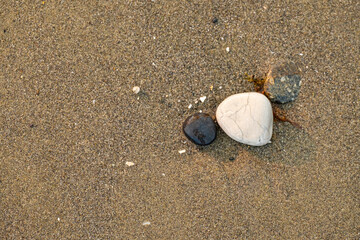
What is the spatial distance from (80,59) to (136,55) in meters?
0.37

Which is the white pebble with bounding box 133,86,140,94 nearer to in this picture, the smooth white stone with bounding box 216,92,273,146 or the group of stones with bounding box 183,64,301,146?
the group of stones with bounding box 183,64,301,146

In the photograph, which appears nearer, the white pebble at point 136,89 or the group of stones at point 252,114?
the group of stones at point 252,114

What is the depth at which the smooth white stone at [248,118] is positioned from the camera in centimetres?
149

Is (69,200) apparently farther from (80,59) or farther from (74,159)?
(80,59)

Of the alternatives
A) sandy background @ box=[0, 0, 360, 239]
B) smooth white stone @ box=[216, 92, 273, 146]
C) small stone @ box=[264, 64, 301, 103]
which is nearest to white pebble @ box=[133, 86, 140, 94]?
sandy background @ box=[0, 0, 360, 239]

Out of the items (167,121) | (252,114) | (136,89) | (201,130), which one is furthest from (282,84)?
(136,89)

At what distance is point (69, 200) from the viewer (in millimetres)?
1701

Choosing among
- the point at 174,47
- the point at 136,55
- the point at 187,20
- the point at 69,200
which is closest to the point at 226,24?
the point at 187,20

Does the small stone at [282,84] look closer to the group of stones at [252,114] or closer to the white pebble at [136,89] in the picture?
the group of stones at [252,114]

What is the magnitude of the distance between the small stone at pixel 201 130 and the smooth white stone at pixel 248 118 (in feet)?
0.24

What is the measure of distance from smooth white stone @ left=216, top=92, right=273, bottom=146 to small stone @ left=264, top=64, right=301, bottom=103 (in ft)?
0.26

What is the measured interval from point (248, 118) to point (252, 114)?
0.11ft

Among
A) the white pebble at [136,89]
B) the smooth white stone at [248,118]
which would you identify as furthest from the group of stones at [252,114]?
the white pebble at [136,89]

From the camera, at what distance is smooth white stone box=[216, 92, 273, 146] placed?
4.88 ft
